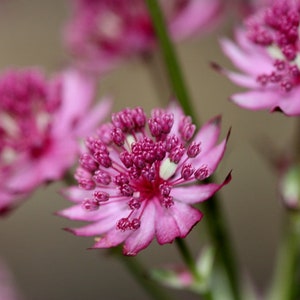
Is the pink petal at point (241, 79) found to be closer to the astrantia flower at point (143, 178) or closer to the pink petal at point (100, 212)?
the astrantia flower at point (143, 178)

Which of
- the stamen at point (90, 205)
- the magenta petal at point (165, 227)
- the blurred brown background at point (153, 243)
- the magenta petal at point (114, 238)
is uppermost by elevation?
the stamen at point (90, 205)

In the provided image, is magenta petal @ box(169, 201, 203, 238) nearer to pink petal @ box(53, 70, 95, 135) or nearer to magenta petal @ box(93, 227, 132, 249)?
magenta petal @ box(93, 227, 132, 249)

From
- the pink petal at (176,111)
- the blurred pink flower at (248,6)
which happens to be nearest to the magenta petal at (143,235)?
the pink petal at (176,111)

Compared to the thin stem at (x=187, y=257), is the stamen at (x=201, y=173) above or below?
above

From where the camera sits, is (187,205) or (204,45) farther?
(204,45)

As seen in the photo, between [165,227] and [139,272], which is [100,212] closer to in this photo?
[165,227]

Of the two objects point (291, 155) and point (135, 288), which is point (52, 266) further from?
point (291, 155)

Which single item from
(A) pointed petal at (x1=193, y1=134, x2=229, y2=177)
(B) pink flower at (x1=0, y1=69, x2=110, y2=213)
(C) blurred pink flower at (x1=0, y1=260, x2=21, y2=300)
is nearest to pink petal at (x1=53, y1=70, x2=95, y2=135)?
(B) pink flower at (x1=0, y1=69, x2=110, y2=213)

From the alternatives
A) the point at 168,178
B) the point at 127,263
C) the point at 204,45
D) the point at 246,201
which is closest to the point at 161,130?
the point at 168,178
